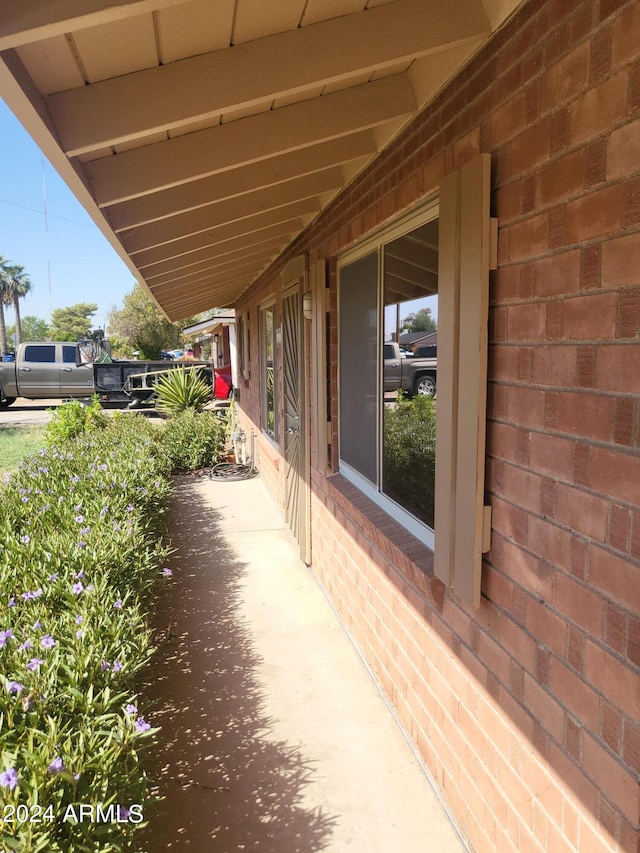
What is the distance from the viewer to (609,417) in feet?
4.16

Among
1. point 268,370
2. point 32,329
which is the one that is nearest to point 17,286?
point 32,329

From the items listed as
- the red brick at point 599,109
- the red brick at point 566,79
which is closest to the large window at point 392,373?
the red brick at point 566,79

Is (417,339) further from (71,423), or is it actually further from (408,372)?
(71,423)

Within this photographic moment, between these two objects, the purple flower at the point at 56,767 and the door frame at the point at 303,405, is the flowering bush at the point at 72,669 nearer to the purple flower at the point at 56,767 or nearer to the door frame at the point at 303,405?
the purple flower at the point at 56,767

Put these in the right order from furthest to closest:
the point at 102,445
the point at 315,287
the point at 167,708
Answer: the point at 102,445 < the point at 315,287 < the point at 167,708

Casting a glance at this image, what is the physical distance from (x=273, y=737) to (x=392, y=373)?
1832mm

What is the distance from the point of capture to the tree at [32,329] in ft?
263

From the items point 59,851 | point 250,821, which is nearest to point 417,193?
point 59,851

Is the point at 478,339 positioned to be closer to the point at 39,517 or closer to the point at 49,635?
the point at 49,635

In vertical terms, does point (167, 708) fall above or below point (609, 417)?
below

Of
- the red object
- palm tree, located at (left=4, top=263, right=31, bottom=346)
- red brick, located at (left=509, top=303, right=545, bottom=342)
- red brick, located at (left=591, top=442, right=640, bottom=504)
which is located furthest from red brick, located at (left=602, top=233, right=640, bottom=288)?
palm tree, located at (left=4, top=263, right=31, bottom=346)

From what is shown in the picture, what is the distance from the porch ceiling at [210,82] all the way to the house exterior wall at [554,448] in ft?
0.75

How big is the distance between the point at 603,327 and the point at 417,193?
1.25 metres

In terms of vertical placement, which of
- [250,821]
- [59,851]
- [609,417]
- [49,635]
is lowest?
[250,821]
